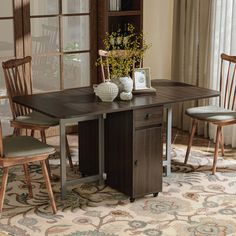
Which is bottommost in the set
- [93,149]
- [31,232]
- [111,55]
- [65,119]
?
[31,232]

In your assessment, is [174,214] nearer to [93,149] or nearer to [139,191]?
[139,191]

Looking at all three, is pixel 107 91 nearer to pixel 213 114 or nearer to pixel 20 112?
pixel 20 112

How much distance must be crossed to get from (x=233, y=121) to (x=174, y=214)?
3.83 feet

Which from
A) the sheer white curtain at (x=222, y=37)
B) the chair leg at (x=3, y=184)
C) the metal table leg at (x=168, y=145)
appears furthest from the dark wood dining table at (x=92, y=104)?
the sheer white curtain at (x=222, y=37)

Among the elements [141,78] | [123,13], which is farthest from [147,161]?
[123,13]

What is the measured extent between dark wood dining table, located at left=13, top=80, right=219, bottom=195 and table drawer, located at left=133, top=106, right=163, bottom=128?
0.03 metres

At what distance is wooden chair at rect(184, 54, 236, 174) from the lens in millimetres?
5016

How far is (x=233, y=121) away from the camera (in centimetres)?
503

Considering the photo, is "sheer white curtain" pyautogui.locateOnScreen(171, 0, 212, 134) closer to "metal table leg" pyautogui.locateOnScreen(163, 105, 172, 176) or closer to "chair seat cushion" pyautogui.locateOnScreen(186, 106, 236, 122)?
"chair seat cushion" pyautogui.locateOnScreen(186, 106, 236, 122)

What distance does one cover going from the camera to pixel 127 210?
429 cm

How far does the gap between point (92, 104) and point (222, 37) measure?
1939 mm

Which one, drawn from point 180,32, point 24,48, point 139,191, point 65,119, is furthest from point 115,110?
point 180,32

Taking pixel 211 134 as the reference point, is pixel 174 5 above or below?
above

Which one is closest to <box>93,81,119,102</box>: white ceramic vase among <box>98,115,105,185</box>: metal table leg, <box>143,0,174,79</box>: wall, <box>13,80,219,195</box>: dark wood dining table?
<box>13,80,219,195</box>: dark wood dining table
